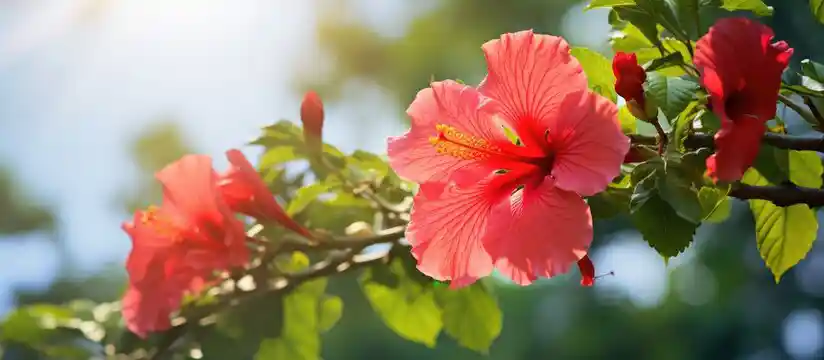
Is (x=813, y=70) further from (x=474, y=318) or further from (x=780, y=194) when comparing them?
(x=474, y=318)

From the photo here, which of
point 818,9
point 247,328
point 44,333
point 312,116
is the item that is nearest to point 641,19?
point 818,9

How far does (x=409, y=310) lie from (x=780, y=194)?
37 cm

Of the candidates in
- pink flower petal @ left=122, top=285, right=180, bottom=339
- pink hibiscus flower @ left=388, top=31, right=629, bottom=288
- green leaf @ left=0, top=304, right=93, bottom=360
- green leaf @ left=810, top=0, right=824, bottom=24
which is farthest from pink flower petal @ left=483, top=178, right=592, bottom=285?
green leaf @ left=0, top=304, right=93, bottom=360

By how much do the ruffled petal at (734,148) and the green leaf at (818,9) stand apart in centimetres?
18

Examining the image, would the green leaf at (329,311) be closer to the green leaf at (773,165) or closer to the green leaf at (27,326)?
the green leaf at (27,326)

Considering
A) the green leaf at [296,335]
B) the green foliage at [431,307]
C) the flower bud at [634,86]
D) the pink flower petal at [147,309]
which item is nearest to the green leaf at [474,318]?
the green foliage at [431,307]

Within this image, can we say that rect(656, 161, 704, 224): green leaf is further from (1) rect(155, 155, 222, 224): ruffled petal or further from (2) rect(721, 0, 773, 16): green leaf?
(1) rect(155, 155, 222, 224): ruffled petal

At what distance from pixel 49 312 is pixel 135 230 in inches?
11.7

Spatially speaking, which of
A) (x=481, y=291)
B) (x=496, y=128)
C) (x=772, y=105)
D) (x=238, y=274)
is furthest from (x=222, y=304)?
(x=772, y=105)

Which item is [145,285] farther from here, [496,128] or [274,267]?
[496,128]

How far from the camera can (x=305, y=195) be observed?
26.6 inches

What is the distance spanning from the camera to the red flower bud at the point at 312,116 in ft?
2.19

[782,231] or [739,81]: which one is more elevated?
[739,81]

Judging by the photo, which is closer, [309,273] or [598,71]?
[598,71]
